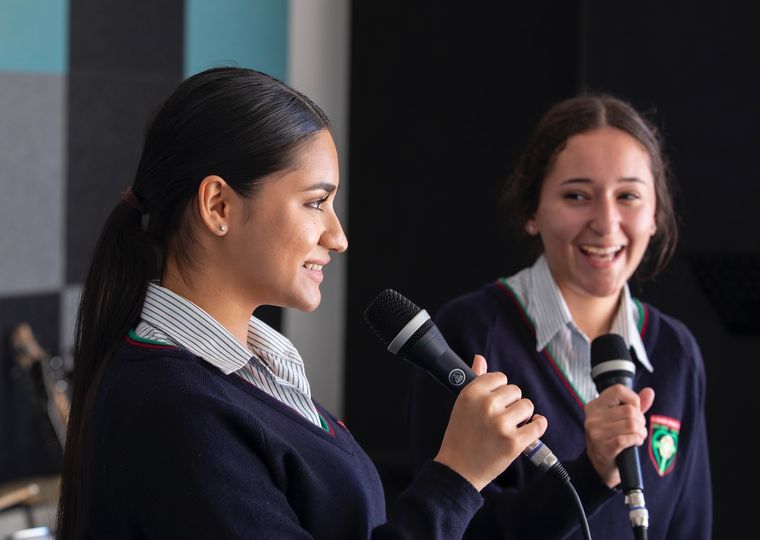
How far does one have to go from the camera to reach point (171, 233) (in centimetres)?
122

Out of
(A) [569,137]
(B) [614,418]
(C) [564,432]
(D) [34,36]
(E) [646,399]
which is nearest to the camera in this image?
(B) [614,418]

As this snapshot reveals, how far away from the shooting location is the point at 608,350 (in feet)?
4.97

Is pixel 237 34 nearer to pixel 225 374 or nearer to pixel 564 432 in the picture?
pixel 564 432

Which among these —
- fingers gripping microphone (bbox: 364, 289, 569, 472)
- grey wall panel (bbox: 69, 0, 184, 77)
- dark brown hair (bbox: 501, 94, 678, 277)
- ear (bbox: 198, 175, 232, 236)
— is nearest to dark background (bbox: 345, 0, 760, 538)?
grey wall panel (bbox: 69, 0, 184, 77)

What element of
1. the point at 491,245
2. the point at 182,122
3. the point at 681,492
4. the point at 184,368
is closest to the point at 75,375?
the point at 184,368

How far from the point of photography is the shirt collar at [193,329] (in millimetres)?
1146

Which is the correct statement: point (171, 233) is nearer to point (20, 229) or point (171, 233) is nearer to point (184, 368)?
point (184, 368)

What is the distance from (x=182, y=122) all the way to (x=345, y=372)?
11.4 ft

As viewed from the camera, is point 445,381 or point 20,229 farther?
point 20,229

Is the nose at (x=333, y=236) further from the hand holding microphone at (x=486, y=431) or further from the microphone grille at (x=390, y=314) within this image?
the hand holding microphone at (x=486, y=431)

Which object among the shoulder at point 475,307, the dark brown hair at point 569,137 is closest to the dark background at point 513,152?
the dark brown hair at point 569,137

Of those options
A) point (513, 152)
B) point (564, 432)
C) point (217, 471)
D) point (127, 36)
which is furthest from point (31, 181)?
point (217, 471)

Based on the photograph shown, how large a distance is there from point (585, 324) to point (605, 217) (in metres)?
0.21

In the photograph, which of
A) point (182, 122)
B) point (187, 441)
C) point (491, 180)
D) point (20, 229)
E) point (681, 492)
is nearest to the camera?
point (187, 441)
